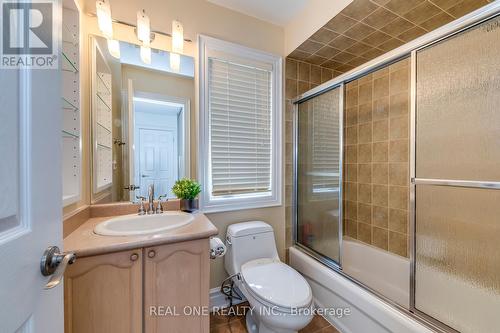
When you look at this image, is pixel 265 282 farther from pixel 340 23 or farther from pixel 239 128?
pixel 340 23

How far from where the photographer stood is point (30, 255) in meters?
0.44

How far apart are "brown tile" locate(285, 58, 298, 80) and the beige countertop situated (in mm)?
1610

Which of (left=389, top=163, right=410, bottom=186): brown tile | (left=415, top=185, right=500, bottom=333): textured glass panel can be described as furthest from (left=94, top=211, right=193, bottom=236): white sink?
(left=389, top=163, right=410, bottom=186): brown tile

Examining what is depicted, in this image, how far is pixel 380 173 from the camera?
1.97 m

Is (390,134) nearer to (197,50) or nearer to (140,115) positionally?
(197,50)

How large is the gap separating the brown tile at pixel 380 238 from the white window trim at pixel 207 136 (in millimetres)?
976


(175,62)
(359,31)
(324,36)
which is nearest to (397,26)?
(359,31)

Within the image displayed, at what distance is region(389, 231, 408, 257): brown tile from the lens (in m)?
1.76

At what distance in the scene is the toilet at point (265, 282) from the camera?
1.14 metres

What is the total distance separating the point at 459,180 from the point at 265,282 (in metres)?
1.18

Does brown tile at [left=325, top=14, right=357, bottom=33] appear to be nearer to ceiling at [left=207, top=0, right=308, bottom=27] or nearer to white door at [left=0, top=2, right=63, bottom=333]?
ceiling at [left=207, top=0, right=308, bottom=27]

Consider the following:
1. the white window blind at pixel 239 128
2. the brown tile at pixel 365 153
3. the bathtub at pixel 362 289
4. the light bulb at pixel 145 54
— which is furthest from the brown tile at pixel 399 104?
the light bulb at pixel 145 54

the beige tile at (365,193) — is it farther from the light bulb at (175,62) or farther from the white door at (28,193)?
the white door at (28,193)

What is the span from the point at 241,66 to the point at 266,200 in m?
1.23
